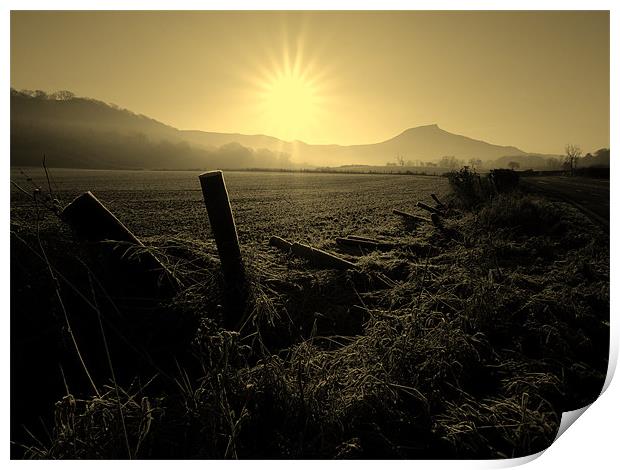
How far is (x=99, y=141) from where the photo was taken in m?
4.04

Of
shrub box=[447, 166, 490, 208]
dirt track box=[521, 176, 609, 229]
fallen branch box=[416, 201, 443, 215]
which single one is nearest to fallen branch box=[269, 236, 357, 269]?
fallen branch box=[416, 201, 443, 215]

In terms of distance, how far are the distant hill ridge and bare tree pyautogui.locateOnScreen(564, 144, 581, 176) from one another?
0.35m

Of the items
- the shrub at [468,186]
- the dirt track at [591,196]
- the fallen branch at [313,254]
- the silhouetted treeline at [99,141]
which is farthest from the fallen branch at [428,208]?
the silhouetted treeline at [99,141]

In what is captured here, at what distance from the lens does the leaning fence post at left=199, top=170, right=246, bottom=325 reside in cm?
324

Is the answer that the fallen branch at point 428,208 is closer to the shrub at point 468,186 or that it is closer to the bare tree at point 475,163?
the shrub at point 468,186

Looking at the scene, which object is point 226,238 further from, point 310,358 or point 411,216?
point 411,216

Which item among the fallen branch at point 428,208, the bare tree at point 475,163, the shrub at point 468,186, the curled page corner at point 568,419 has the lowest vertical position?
the curled page corner at point 568,419

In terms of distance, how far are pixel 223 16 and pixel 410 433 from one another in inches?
123

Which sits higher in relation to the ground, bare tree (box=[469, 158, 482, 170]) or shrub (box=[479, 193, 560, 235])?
bare tree (box=[469, 158, 482, 170])

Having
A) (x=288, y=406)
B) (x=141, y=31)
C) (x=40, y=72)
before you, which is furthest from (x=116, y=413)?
(x=141, y=31)

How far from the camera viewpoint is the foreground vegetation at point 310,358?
2.88 m

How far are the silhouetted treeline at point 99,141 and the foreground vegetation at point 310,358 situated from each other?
0.60m

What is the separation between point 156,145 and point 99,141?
493 millimetres

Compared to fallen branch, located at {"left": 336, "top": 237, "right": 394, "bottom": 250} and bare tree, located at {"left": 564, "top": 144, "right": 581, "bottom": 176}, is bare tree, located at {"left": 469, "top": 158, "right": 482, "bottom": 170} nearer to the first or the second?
bare tree, located at {"left": 564, "top": 144, "right": 581, "bottom": 176}
